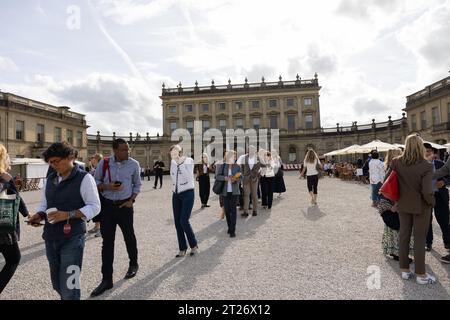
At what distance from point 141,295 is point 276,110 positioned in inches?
2110

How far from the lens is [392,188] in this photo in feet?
13.0

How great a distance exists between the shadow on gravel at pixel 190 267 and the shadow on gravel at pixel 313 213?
186 centimetres

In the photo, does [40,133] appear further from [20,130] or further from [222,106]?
[222,106]

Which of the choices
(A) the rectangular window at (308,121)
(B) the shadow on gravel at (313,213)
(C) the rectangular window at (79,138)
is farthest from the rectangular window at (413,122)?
(C) the rectangular window at (79,138)

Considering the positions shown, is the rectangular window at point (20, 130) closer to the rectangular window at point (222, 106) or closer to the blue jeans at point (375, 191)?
the rectangular window at point (222, 106)

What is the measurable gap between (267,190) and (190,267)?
19.6ft

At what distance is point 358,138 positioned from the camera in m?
48.9

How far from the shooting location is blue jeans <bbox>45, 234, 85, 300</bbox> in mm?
2807

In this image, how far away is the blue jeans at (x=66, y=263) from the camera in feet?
9.21

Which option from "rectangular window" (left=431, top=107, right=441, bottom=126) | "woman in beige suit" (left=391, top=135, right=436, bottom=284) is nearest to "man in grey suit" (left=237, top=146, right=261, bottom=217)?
"woman in beige suit" (left=391, top=135, right=436, bottom=284)

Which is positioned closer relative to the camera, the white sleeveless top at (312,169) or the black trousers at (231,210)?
the black trousers at (231,210)

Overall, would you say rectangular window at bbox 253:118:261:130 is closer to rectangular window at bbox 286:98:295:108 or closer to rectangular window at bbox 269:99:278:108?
rectangular window at bbox 269:99:278:108
